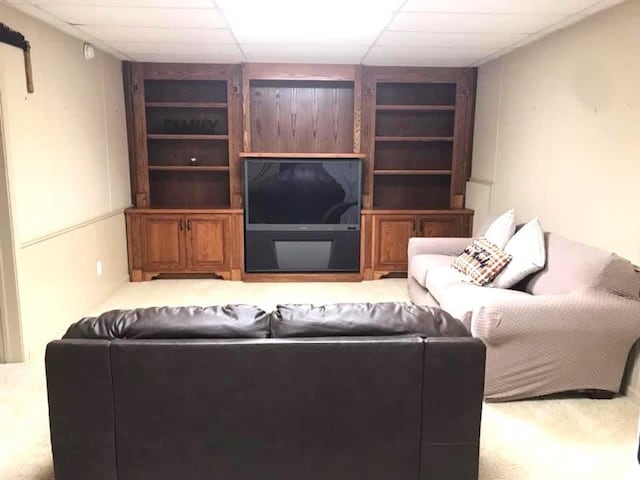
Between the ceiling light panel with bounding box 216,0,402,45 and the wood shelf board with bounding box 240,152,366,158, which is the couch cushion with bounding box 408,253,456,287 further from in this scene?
the ceiling light panel with bounding box 216,0,402,45

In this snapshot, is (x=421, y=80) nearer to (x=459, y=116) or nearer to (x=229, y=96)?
(x=459, y=116)

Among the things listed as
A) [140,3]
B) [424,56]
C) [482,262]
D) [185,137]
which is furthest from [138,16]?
[482,262]

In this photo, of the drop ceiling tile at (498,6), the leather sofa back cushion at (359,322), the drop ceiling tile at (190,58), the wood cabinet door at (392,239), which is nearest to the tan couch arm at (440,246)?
the wood cabinet door at (392,239)

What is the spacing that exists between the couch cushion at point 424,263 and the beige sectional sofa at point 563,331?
1085mm

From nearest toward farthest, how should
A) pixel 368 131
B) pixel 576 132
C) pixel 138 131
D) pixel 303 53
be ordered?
pixel 576 132, pixel 303 53, pixel 138 131, pixel 368 131

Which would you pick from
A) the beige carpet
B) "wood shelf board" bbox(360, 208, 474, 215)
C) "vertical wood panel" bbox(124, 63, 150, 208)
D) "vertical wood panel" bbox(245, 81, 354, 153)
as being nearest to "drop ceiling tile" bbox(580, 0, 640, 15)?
the beige carpet

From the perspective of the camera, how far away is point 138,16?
11.1ft

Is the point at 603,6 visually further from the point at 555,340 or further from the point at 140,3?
the point at 140,3

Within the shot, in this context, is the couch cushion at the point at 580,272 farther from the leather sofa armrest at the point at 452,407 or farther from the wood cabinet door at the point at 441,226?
the wood cabinet door at the point at 441,226

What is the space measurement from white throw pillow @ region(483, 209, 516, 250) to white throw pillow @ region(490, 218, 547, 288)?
20cm

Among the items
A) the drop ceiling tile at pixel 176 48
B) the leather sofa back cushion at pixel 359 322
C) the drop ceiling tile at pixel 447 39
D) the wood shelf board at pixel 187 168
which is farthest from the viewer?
the wood shelf board at pixel 187 168

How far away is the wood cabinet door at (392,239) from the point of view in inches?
211

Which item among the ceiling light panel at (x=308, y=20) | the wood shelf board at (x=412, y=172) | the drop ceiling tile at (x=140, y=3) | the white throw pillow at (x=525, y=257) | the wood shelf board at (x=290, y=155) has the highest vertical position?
the ceiling light panel at (x=308, y=20)

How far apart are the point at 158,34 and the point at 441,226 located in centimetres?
318
